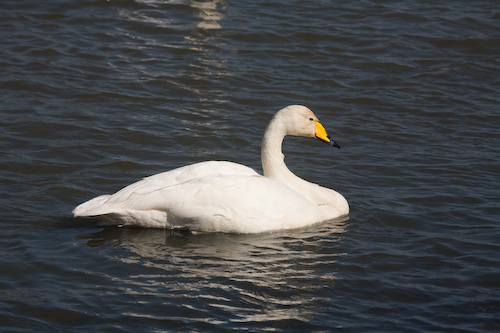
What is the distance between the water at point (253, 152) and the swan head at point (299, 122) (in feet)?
3.34

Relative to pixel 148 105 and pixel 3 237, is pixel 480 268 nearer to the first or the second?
pixel 3 237

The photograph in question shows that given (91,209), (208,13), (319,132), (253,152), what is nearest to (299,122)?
(319,132)

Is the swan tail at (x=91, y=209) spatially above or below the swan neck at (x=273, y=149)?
below

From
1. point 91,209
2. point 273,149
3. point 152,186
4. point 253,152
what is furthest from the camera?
point 253,152

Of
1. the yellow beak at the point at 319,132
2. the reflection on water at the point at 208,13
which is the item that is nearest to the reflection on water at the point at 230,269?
the yellow beak at the point at 319,132

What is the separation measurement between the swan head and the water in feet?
3.34

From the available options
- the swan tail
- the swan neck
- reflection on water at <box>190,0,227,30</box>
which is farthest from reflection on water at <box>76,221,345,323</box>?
reflection on water at <box>190,0,227,30</box>

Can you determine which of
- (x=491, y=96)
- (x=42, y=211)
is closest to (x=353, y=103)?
(x=491, y=96)

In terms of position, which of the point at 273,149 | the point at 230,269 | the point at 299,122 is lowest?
the point at 230,269

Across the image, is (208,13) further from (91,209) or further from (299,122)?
(91,209)

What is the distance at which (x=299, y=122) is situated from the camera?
848 cm

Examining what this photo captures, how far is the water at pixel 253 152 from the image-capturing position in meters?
6.29

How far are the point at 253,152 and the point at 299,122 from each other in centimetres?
200

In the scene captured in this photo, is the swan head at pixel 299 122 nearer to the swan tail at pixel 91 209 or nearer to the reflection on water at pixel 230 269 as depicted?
the reflection on water at pixel 230 269
